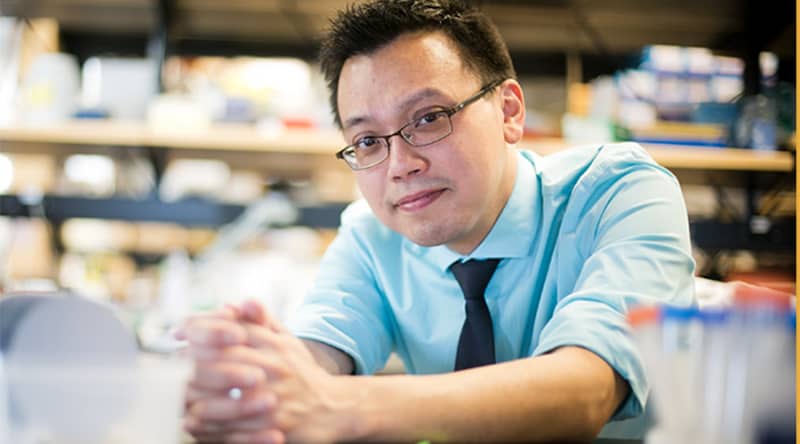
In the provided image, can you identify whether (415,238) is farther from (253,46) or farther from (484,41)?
(253,46)

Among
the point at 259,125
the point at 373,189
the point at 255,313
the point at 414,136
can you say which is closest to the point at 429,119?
the point at 414,136

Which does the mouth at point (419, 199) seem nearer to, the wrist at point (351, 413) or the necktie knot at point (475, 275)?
the necktie knot at point (475, 275)

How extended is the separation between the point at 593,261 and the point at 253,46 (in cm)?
282

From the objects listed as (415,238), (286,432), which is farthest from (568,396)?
(415,238)

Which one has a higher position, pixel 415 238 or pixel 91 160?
pixel 91 160

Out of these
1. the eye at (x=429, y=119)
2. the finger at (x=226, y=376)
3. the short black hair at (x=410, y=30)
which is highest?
the short black hair at (x=410, y=30)

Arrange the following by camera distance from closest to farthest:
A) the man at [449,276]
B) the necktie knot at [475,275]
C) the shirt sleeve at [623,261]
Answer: the man at [449,276] → the shirt sleeve at [623,261] → the necktie knot at [475,275]

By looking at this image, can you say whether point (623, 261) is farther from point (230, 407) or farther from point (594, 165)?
point (230, 407)

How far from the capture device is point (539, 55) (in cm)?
349

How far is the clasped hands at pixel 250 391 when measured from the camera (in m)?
0.64

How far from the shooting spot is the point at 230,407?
0.64m

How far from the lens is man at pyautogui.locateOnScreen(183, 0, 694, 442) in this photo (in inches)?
26.0

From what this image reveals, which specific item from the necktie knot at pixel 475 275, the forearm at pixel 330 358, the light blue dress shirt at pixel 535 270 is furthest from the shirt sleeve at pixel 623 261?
the forearm at pixel 330 358

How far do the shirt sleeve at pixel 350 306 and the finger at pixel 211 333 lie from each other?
18.1 inches
